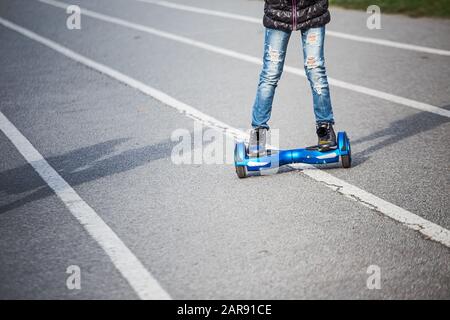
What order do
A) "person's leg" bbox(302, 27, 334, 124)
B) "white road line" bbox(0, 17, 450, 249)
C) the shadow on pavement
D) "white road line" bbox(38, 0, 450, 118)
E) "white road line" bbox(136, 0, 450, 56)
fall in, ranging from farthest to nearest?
"white road line" bbox(136, 0, 450, 56) → "white road line" bbox(38, 0, 450, 118) → the shadow on pavement → "person's leg" bbox(302, 27, 334, 124) → "white road line" bbox(0, 17, 450, 249)

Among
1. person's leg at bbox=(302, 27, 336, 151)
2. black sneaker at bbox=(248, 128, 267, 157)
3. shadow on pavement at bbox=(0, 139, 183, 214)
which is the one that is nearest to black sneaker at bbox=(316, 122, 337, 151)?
person's leg at bbox=(302, 27, 336, 151)

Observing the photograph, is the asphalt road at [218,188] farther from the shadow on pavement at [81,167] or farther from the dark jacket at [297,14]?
the dark jacket at [297,14]

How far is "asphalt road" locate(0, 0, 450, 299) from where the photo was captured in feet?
10.8

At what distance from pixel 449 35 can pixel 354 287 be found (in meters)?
7.52

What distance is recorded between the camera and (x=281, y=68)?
15.4 feet

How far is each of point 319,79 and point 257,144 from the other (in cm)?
76

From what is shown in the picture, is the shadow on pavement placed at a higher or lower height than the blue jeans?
lower

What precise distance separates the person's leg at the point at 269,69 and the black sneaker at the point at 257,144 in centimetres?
5

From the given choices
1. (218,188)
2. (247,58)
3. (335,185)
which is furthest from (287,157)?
(247,58)

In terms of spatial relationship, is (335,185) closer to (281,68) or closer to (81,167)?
(281,68)

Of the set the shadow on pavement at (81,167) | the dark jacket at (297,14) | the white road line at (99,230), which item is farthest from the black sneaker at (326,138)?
the white road line at (99,230)

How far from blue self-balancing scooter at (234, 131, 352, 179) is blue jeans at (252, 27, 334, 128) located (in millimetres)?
272

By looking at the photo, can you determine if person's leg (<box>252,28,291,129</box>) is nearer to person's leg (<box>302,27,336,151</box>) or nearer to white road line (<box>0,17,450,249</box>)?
person's leg (<box>302,27,336,151</box>)
